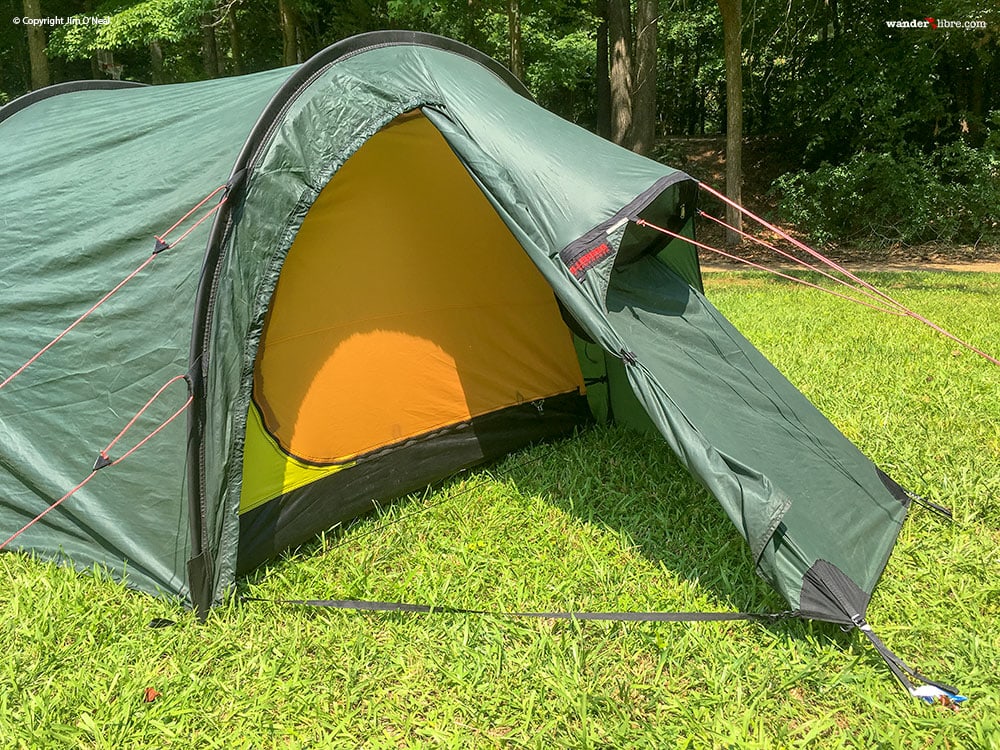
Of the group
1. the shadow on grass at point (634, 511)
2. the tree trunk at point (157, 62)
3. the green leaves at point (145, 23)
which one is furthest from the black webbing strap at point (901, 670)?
the tree trunk at point (157, 62)

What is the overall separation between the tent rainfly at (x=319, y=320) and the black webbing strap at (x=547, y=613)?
211 millimetres

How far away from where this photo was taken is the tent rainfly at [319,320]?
2746mm

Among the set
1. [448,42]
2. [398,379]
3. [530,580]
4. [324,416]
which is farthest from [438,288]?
[530,580]

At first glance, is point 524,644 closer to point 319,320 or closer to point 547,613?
point 547,613

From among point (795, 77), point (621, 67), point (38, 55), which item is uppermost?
point (38, 55)

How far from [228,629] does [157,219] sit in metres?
1.48

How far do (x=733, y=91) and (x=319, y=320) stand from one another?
9.63 metres

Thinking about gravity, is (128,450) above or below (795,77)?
below

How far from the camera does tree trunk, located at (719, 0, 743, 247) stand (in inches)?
414

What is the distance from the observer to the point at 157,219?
288cm

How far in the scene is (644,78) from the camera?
1172 centimetres

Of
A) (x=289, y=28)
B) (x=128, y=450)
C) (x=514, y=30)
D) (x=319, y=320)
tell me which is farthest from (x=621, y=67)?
(x=128, y=450)

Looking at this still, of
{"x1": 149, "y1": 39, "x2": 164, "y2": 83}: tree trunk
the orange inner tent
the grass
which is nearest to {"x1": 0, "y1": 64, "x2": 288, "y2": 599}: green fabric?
the grass

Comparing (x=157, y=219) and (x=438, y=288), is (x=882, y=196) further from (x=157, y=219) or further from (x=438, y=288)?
(x=157, y=219)
